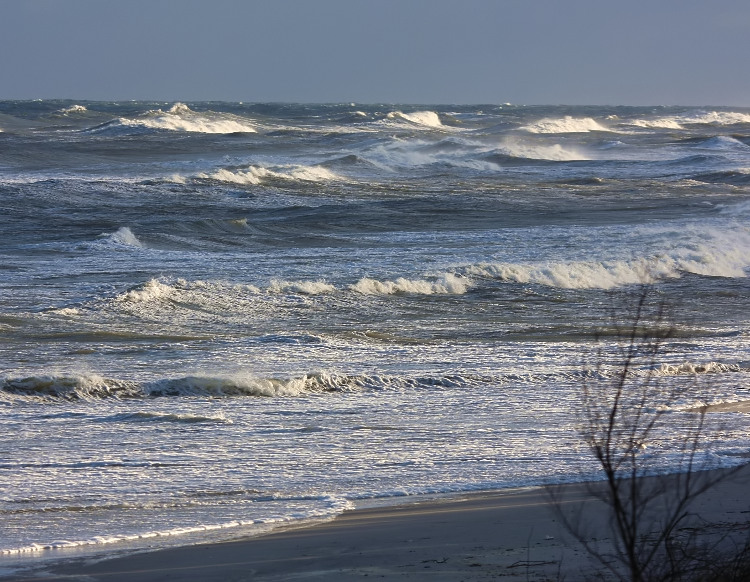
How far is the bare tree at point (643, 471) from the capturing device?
339 cm

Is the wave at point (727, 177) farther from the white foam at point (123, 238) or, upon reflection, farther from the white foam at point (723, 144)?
the white foam at point (123, 238)

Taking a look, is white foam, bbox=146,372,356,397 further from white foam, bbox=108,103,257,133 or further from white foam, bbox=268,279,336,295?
white foam, bbox=108,103,257,133

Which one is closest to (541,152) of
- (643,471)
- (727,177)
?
(727,177)

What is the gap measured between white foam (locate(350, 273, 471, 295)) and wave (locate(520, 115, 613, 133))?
55.8m

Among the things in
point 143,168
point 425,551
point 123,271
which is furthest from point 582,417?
point 143,168

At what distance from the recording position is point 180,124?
63.2m

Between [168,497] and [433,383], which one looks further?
[433,383]

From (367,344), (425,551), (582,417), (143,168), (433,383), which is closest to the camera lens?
(425,551)

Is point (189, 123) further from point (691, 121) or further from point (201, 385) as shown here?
point (201, 385)

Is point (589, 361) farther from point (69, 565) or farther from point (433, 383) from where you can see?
point (69, 565)

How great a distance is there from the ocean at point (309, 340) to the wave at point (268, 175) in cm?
42

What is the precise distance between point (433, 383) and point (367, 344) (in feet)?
6.17

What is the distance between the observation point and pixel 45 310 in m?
12.3

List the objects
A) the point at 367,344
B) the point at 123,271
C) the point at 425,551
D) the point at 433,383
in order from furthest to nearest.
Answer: the point at 123,271 → the point at 367,344 → the point at 433,383 → the point at 425,551
